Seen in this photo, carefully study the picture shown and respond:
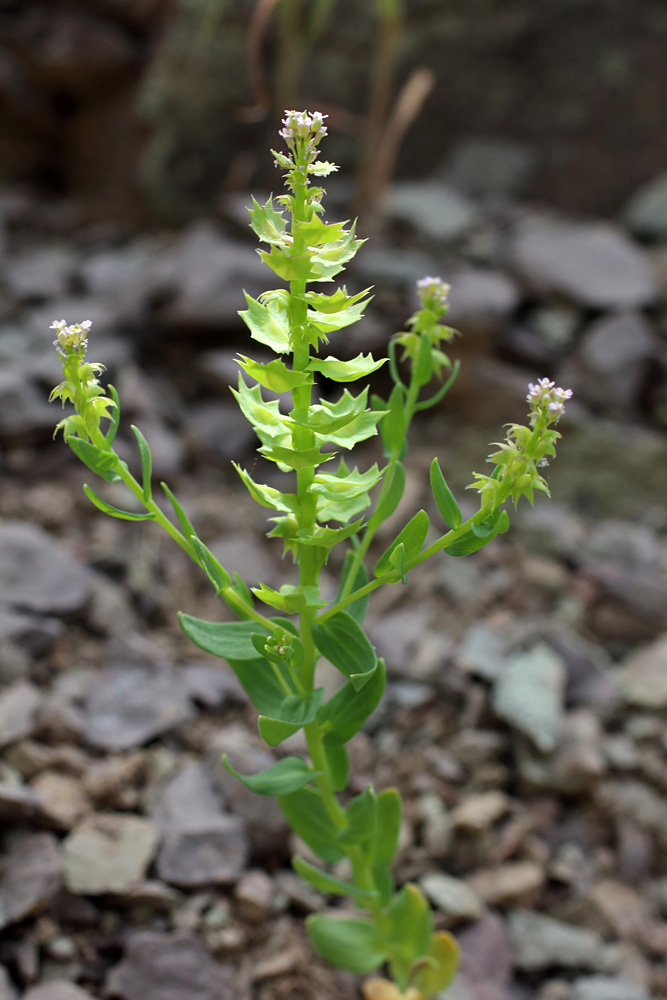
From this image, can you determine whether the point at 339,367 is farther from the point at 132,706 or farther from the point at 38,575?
the point at 38,575

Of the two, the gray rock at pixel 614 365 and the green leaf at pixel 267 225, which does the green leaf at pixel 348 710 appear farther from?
the gray rock at pixel 614 365

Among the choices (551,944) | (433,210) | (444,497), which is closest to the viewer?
(444,497)

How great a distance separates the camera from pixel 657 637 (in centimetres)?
213

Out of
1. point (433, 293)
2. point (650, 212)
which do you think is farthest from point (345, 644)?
point (650, 212)

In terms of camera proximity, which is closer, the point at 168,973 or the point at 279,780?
the point at 279,780

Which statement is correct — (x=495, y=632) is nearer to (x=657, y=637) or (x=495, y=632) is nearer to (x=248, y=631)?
(x=657, y=637)

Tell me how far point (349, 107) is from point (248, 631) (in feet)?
11.1

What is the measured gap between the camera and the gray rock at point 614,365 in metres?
2.85

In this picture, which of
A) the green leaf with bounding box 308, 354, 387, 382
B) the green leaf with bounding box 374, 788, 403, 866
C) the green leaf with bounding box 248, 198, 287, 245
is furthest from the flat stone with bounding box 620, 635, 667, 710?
the green leaf with bounding box 248, 198, 287, 245

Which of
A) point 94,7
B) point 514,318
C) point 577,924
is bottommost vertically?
point 577,924

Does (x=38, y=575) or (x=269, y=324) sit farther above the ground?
(x=269, y=324)

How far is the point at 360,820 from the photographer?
3.68 ft

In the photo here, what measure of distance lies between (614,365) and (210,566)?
2.29m

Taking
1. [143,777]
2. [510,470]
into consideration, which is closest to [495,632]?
[143,777]
